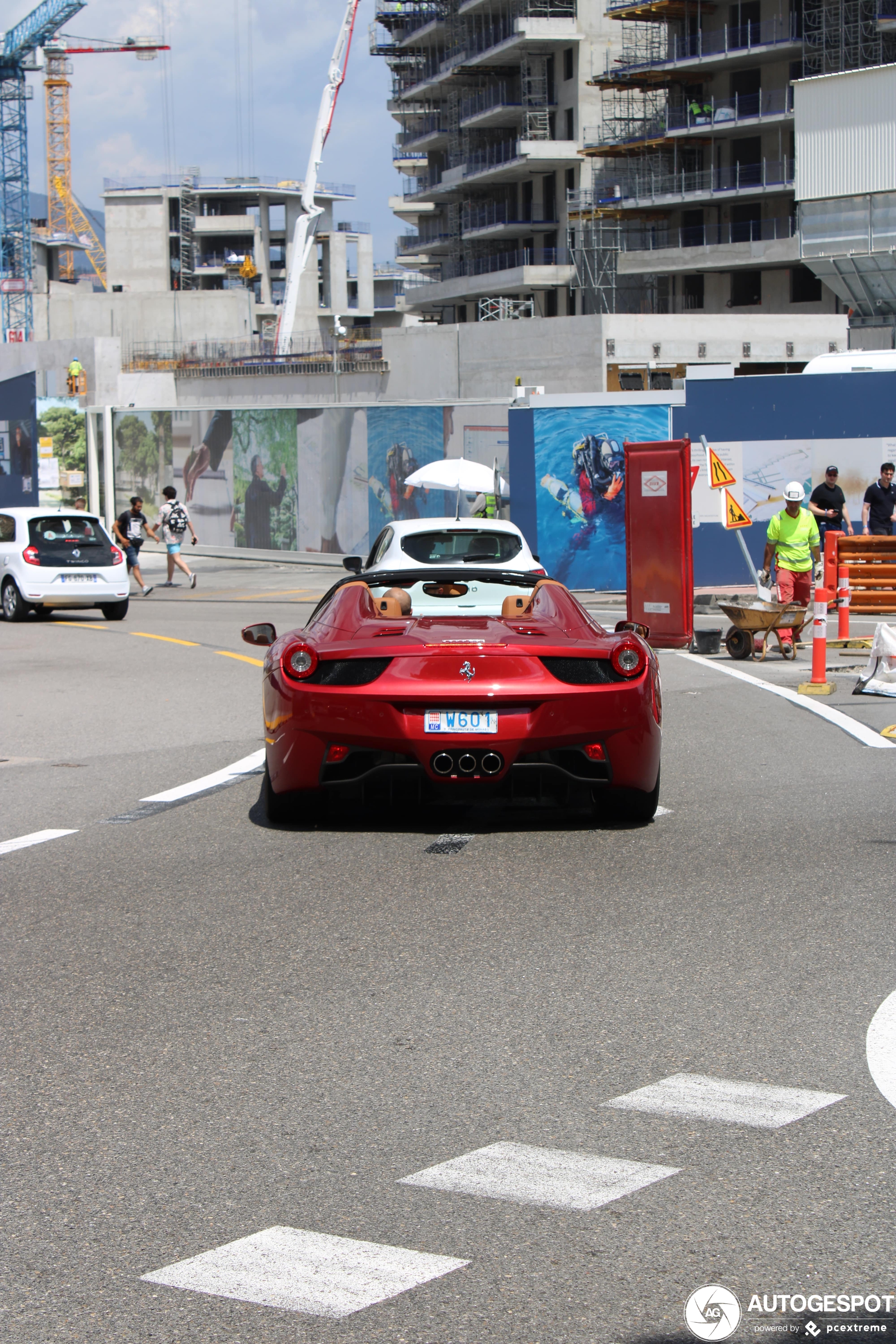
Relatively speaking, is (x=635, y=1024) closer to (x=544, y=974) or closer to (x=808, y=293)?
(x=544, y=974)

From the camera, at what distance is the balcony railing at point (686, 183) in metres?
67.5

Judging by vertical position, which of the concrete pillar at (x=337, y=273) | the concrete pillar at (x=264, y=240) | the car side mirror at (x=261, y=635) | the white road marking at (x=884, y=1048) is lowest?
the white road marking at (x=884, y=1048)

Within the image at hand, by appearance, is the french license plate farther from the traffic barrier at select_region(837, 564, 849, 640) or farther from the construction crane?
the construction crane

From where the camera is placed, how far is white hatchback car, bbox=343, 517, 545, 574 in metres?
13.5

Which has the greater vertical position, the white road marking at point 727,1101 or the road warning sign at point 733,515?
the road warning sign at point 733,515

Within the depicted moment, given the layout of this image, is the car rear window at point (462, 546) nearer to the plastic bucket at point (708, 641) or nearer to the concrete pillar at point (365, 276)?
the plastic bucket at point (708, 641)

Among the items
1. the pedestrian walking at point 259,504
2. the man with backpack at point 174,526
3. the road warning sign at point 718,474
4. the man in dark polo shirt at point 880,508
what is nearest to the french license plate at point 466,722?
the road warning sign at point 718,474

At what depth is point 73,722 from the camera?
1221 centimetres

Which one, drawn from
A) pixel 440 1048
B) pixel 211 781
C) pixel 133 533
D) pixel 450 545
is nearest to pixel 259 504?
pixel 133 533

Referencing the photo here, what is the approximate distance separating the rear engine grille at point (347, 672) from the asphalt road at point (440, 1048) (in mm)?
749

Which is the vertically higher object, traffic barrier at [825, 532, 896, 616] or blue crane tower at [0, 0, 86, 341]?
blue crane tower at [0, 0, 86, 341]

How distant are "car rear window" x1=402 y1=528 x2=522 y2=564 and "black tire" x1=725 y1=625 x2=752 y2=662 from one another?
3658 millimetres

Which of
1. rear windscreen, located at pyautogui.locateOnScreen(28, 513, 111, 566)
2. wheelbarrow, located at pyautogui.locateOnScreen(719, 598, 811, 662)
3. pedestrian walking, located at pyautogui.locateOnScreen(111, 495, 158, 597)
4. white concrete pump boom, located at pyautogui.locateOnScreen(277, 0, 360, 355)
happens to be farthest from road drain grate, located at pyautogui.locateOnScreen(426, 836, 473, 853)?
white concrete pump boom, located at pyautogui.locateOnScreen(277, 0, 360, 355)

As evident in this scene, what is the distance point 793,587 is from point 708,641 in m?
1.10
